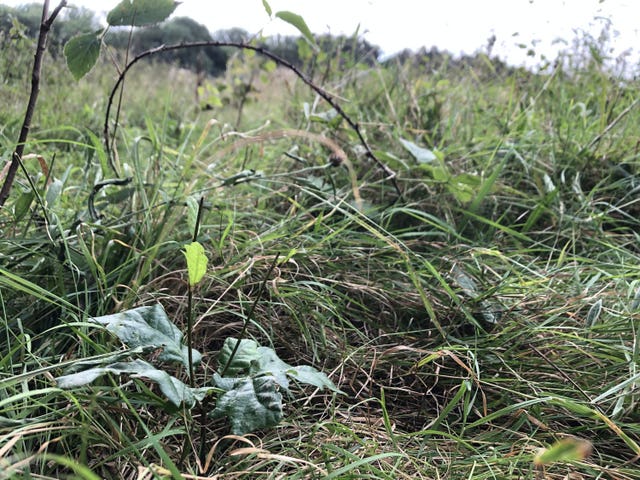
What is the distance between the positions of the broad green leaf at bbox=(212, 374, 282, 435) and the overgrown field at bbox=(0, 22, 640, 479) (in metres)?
0.03

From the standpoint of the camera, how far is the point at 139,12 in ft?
3.45

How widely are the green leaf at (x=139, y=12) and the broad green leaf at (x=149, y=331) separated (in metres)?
0.65

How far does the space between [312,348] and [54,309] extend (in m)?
0.51

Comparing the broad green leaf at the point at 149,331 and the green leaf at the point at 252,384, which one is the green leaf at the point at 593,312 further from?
the broad green leaf at the point at 149,331

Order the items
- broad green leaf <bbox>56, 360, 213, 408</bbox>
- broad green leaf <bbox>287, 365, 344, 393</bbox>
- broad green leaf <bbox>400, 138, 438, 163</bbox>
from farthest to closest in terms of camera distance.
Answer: broad green leaf <bbox>400, 138, 438, 163</bbox>, broad green leaf <bbox>287, 365, 344, 393</bbox>, broad green leaf <bbox>56, 360, 213, 408</bbox>

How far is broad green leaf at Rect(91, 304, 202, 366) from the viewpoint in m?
0.74

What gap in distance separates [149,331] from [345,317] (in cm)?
52

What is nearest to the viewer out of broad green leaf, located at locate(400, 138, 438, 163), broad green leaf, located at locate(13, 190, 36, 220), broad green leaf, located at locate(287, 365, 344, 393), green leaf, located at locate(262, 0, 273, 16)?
broad green leaf, located at locate(287, 365, 344, 393)

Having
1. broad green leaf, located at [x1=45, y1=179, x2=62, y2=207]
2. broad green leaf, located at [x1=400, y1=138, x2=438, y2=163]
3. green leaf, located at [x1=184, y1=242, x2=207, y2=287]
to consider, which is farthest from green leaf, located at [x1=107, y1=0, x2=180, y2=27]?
broad green leaf, located at [x1=400, y1=138, x2=438, y2=163]

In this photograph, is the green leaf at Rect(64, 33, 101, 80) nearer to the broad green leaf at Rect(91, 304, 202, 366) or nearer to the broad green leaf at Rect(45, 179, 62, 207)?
the broad green leaf at Rect(45, 179, 62, 207)

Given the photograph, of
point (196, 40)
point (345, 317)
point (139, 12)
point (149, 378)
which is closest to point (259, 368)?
point (149, 378)

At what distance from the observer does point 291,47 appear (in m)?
3.58

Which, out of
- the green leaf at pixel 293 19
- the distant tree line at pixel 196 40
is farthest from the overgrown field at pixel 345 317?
the green leaf at pixel 293 19

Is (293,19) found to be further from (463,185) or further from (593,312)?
(593,312)
